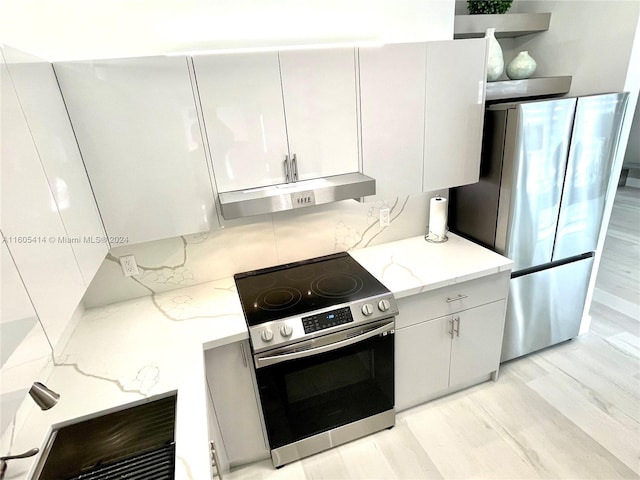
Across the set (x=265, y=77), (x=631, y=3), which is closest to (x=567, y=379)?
(x=631, y=3)

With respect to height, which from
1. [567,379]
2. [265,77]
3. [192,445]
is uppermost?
[265,77]

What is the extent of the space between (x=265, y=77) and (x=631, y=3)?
6.84 feet

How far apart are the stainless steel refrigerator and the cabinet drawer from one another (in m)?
0.21

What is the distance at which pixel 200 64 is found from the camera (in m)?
1.47

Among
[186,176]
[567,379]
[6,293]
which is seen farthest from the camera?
[567,379]

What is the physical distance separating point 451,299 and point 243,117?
4.78ft

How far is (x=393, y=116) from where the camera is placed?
1.81 m

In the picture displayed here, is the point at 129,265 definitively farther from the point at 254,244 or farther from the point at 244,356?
the point at 244,356

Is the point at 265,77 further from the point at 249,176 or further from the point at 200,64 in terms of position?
the point at 249,176

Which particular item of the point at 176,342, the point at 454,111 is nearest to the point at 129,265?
the point at 176,342

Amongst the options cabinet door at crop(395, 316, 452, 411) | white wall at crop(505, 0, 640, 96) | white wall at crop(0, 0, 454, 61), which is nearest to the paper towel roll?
cabinet door at crop(395, 316, 452, 411)

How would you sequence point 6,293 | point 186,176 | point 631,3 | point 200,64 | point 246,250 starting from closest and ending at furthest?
1. point 6,293
2. point 200,64
3. point 186,176
4. point 631,3
5. point 246,250

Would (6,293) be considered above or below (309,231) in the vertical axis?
→ above

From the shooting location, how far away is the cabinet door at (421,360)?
1.98m
